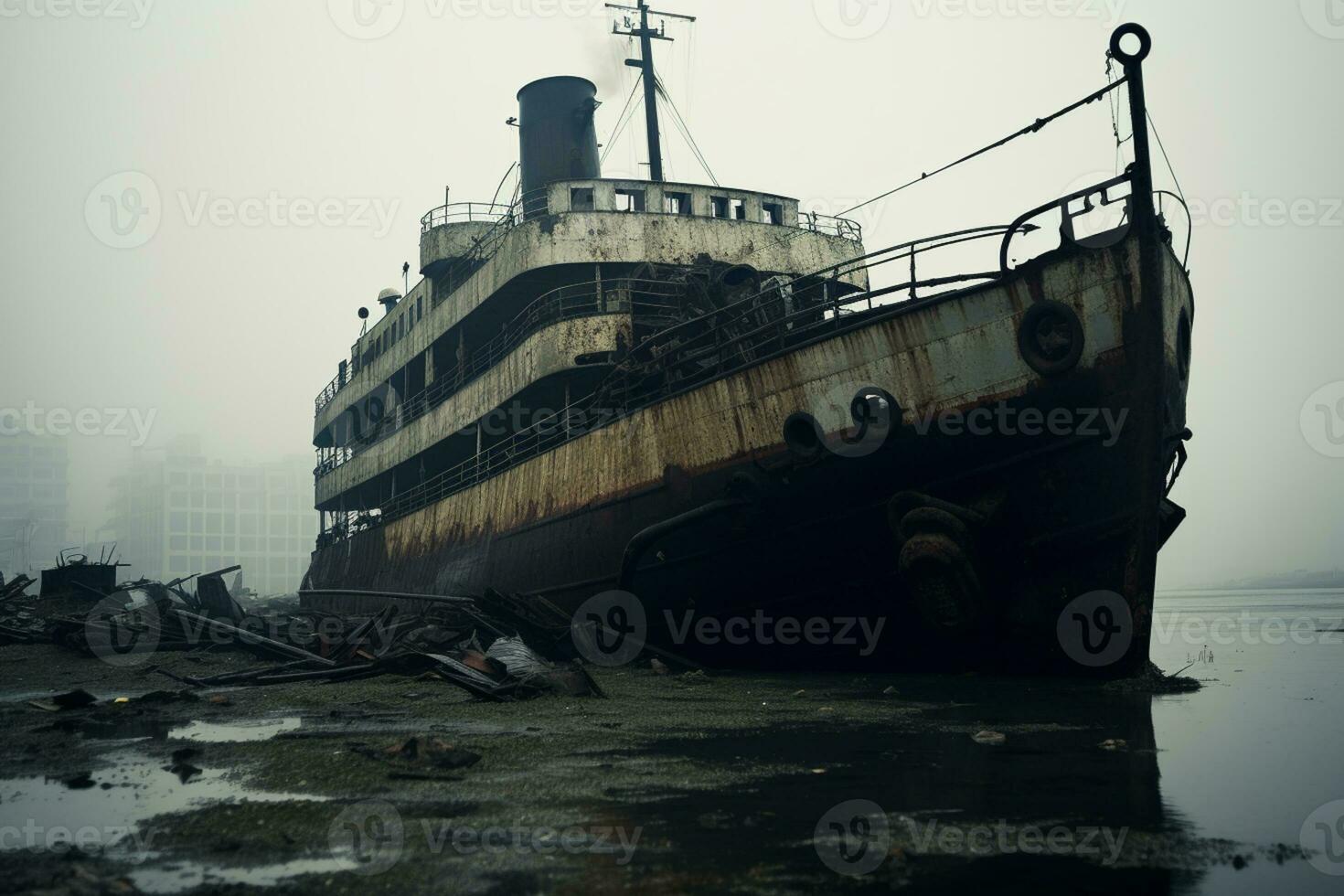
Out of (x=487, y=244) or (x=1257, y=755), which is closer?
(x=1257, y=755)

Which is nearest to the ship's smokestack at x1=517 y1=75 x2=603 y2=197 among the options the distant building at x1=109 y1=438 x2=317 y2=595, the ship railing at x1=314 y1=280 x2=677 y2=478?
the ship railing at x1=314 y1=280 x2=677 y2=478

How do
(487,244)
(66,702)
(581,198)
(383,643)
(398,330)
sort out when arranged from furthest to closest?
(398,330)
(487,244)
(581,198)
(383,643)
(66,702)

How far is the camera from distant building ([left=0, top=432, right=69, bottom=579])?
139 m

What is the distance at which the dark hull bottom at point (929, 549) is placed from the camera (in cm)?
852

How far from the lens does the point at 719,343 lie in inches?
449

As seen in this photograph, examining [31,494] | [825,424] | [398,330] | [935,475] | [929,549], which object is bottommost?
[929,549]

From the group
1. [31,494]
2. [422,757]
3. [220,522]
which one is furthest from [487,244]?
[31,494]

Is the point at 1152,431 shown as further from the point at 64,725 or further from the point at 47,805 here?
the point at 64,725

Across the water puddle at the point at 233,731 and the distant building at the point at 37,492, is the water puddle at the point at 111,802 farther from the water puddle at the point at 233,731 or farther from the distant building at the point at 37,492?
the distant building at the point at 37,492

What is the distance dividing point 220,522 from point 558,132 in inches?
4609

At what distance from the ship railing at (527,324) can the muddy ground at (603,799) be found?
8.28 metres

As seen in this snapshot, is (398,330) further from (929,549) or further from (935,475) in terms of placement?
(929,549)

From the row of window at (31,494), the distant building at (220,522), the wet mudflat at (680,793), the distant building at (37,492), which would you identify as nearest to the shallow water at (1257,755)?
the wet mudflat at (680,793)

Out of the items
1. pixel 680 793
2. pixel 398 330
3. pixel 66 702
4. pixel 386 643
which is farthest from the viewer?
pixel 398 330
